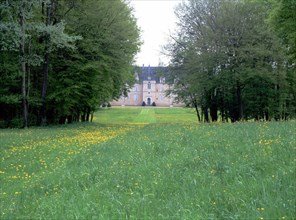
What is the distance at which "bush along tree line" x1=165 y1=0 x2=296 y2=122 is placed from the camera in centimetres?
2914

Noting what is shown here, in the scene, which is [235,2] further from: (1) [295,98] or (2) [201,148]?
(2) [201,148]

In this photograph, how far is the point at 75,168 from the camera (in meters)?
9.70

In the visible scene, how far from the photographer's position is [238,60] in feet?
97.6

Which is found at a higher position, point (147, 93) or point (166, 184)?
point (147, 93)

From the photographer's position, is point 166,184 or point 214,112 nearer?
point 166,184

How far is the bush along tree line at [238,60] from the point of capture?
2914cm

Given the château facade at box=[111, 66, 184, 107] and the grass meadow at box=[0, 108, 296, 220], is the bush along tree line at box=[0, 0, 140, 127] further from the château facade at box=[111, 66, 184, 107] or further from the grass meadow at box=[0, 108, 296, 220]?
the château facade at box=[111, 66, 184, 107]

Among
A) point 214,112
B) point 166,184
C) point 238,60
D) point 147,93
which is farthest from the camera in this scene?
point 147,93

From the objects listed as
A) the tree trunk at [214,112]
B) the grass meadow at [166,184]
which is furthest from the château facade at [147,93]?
the grass meadow at [166,184]

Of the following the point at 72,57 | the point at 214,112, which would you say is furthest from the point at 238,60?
the point at 72,57

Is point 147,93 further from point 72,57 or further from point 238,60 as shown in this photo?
point 72,57

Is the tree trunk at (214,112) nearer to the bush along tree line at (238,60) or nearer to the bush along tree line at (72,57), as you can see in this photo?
the bush along tree line at (238,60)

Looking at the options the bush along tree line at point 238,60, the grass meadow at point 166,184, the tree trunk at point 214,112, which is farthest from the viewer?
the tree trunk at point 214,112

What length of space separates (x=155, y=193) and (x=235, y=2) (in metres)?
29.2
